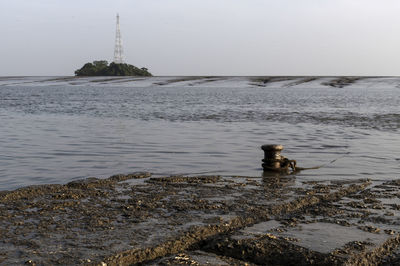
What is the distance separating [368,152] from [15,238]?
310 inches

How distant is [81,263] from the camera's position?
11.5 ft

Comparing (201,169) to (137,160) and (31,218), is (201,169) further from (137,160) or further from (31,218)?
(31,218)

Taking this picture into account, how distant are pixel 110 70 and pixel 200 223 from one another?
290 feet

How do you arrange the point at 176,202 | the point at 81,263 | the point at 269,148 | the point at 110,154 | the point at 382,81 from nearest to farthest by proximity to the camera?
the point at 81,263, the point at 176,202, the point at 269,148, the point at 110,154, the point at 382,81

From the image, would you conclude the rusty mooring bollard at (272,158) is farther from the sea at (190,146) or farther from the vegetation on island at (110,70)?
the vegetation on island at (110,70)

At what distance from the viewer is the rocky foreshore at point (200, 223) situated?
3.74m

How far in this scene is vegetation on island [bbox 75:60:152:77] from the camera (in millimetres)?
89812

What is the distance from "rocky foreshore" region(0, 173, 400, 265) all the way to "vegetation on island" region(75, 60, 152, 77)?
276 feet

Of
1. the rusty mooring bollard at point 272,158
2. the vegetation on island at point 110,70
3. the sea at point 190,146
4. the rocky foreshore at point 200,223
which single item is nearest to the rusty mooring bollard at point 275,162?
the rusty mooring bollard at point 272,158

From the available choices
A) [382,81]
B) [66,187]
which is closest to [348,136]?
[66,187]

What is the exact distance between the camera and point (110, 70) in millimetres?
90500

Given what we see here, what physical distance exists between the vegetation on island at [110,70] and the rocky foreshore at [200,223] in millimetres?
84222

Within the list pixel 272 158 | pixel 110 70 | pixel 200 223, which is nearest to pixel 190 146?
pixel 272 158

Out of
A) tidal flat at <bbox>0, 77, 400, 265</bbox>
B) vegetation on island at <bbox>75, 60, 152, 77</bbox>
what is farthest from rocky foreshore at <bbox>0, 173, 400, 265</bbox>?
vegetation on island at <bbox>75, 60, 152, 77</bbox>
